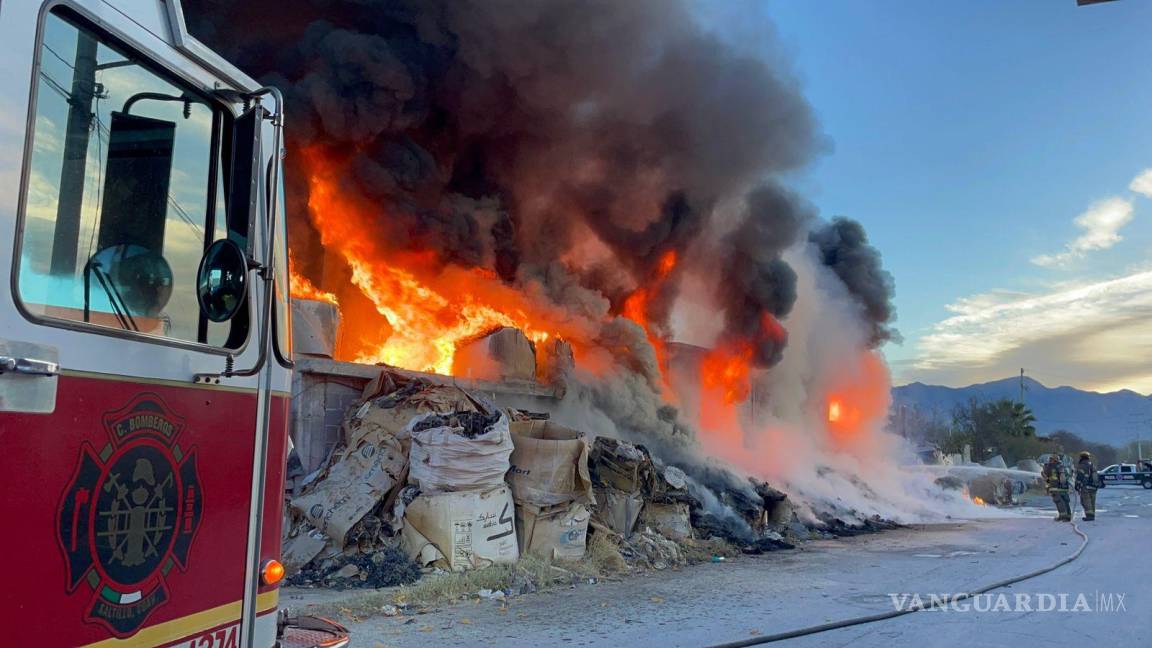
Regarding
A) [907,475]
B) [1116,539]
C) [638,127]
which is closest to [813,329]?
[907,475]

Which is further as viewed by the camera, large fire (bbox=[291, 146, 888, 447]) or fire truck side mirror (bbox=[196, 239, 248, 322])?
large fire (bbox=[291, 146, 888, 447])

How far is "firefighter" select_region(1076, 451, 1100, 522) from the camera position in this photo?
1347cm

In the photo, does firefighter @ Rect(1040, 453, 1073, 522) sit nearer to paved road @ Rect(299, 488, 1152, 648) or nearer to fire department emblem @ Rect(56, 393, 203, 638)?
paved road @ Rect(299, 488, 1152, 648)

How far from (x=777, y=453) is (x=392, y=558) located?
13.2m

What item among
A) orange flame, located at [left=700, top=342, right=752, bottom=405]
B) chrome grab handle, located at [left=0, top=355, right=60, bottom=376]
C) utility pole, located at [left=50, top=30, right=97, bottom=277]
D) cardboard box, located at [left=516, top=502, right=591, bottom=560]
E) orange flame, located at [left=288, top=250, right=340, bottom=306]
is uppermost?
orange flame, located at [left=288, top=250, right=340, bottom=306]

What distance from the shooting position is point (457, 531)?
6.71 metres

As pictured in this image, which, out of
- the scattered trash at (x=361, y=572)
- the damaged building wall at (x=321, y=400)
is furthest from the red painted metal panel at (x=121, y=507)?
the damaged building wall at (x=321, y=400)

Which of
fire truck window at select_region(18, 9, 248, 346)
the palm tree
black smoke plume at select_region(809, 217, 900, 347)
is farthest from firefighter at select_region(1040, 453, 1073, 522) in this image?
the palm tree

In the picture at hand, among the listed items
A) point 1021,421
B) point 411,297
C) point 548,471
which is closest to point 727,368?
point 411,297

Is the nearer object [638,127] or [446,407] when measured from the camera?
[446,407]

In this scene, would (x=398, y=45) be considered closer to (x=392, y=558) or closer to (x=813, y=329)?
(x=392, y=558)

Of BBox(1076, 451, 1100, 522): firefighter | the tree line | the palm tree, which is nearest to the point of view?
BBox(1076, 451, 1100, 522): firefighter

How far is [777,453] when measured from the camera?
18.1m

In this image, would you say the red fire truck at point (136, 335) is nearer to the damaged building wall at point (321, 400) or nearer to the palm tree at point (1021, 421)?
the damaged building wall at point (321, 400)
